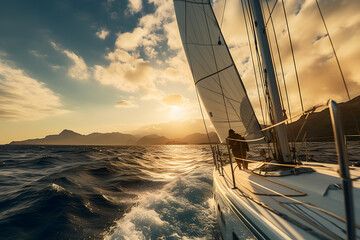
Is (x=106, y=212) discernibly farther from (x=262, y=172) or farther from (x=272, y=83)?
(x=272, y=83)

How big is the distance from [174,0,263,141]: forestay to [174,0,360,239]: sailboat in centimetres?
3

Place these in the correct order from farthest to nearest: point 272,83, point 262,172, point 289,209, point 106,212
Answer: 1. point 106,212
2. point 272,83
3. point 262,172
4. point 289,209

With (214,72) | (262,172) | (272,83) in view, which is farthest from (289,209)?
(214,72)

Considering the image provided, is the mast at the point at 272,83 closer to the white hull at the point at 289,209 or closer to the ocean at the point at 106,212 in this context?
the white hull at the point at 289,209

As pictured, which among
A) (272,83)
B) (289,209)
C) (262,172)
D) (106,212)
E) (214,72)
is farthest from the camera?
(214,72)

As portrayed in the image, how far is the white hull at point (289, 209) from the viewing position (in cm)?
144

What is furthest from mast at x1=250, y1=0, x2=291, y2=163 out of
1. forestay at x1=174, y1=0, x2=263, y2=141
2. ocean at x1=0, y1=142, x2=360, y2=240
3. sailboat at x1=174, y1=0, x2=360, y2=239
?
ocean at x1=0, y1=142, x2=360, y2=240

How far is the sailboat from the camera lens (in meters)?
1.42

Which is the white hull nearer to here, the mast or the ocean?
the mast

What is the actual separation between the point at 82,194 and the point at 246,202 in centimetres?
584

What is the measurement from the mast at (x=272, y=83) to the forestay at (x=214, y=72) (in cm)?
141

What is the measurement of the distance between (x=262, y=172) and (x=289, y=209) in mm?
1739

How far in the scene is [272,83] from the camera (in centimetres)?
380

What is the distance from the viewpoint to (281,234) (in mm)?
1402
